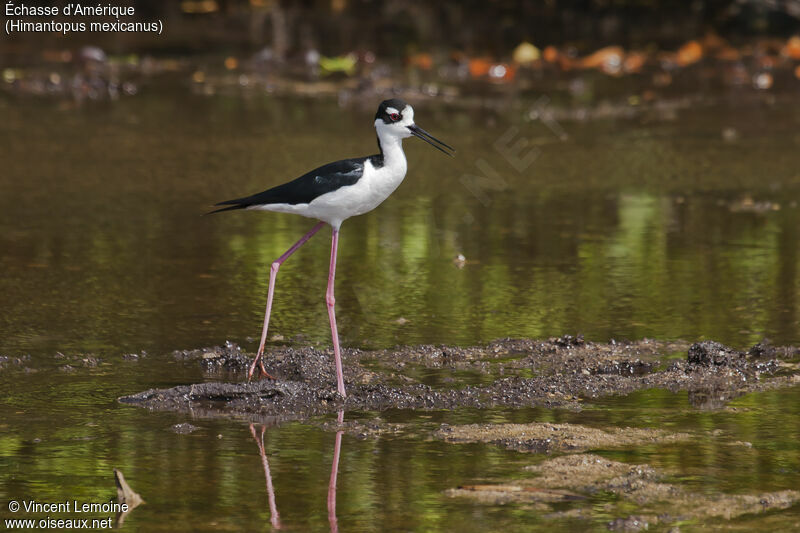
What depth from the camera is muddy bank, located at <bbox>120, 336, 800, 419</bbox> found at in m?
5.79

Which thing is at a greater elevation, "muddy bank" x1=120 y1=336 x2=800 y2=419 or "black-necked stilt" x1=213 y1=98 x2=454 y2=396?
"black-necked stilt" x1=213 y1=98 x2=454 y2=396

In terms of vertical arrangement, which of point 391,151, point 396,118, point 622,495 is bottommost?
point 622,495

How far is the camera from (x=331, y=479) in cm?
484

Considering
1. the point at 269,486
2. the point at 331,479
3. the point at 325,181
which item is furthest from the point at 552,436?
the point at 325,181

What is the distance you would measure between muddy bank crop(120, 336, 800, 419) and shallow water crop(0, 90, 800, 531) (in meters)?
0.16

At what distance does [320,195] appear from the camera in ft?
20.6

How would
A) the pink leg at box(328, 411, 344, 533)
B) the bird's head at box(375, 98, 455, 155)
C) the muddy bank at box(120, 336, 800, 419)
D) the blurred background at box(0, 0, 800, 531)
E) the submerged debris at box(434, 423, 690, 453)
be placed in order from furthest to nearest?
the bird's head at box(375, 98, 455, 155) < the muddy bank at box(120, 336, 800, 419) < the submerged debris at box(434, 423, 690, 453) < the blurred background at box(0, 0, 800, 531) < the pink leg at box(328, 411, 344, 533)

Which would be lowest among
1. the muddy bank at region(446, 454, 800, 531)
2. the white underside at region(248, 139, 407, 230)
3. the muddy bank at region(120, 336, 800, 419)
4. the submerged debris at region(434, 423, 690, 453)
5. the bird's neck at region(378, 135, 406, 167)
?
the muddy bank at region(446, 454, 800, 531)

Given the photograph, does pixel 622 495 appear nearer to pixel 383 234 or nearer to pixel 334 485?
pixel 334 485

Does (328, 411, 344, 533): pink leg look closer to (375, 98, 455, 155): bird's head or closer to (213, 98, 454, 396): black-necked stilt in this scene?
(213, 98, 454, 396): black-necked stilt

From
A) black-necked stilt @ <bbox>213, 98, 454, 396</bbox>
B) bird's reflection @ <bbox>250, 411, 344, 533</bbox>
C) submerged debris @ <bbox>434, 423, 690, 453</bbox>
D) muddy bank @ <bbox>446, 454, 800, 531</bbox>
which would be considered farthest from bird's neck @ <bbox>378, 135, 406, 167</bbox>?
muddy bank @ <bbox>446, 454, 800, 531</bbox>

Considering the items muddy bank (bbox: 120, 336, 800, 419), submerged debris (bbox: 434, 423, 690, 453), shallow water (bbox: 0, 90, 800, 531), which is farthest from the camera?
muddy bank (bbox: 120, 336, 800, 419)

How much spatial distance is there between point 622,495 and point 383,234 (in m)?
4.67

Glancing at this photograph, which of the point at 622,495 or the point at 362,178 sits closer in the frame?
the point at 622,495
